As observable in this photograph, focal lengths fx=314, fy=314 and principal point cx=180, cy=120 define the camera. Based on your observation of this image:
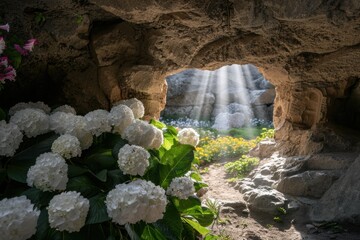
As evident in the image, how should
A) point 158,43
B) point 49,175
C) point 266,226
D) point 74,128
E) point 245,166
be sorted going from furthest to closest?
point 245,166 → point 266,226 → point 158,43 → point 74,128 → point 49,175

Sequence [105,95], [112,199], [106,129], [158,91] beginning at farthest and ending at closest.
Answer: [158,91] → [105,95] → [106,129] → [112,199]

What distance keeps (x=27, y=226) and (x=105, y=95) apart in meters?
2.19

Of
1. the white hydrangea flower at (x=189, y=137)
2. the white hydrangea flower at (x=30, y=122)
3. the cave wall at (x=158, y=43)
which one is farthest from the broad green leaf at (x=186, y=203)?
the cave wall at (x=158, y=43)

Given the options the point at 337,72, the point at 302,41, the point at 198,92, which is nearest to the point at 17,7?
the point at 302,41

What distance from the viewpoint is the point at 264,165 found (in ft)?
17.9

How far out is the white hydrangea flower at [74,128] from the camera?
2.20 m

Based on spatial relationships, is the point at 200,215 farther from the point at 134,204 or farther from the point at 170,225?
the point at 134,204

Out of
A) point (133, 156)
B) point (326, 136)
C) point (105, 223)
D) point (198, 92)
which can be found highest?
point (133, 156)

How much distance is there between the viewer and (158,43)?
3.59 meters

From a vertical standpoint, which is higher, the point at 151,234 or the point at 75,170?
the point at 75,170

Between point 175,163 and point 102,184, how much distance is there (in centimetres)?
54

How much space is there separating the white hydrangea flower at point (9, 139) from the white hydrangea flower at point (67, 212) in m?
0.58

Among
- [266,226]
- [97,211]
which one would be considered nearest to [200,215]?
[97,211]

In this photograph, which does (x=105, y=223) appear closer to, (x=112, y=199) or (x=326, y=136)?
(x=112, y=199)
